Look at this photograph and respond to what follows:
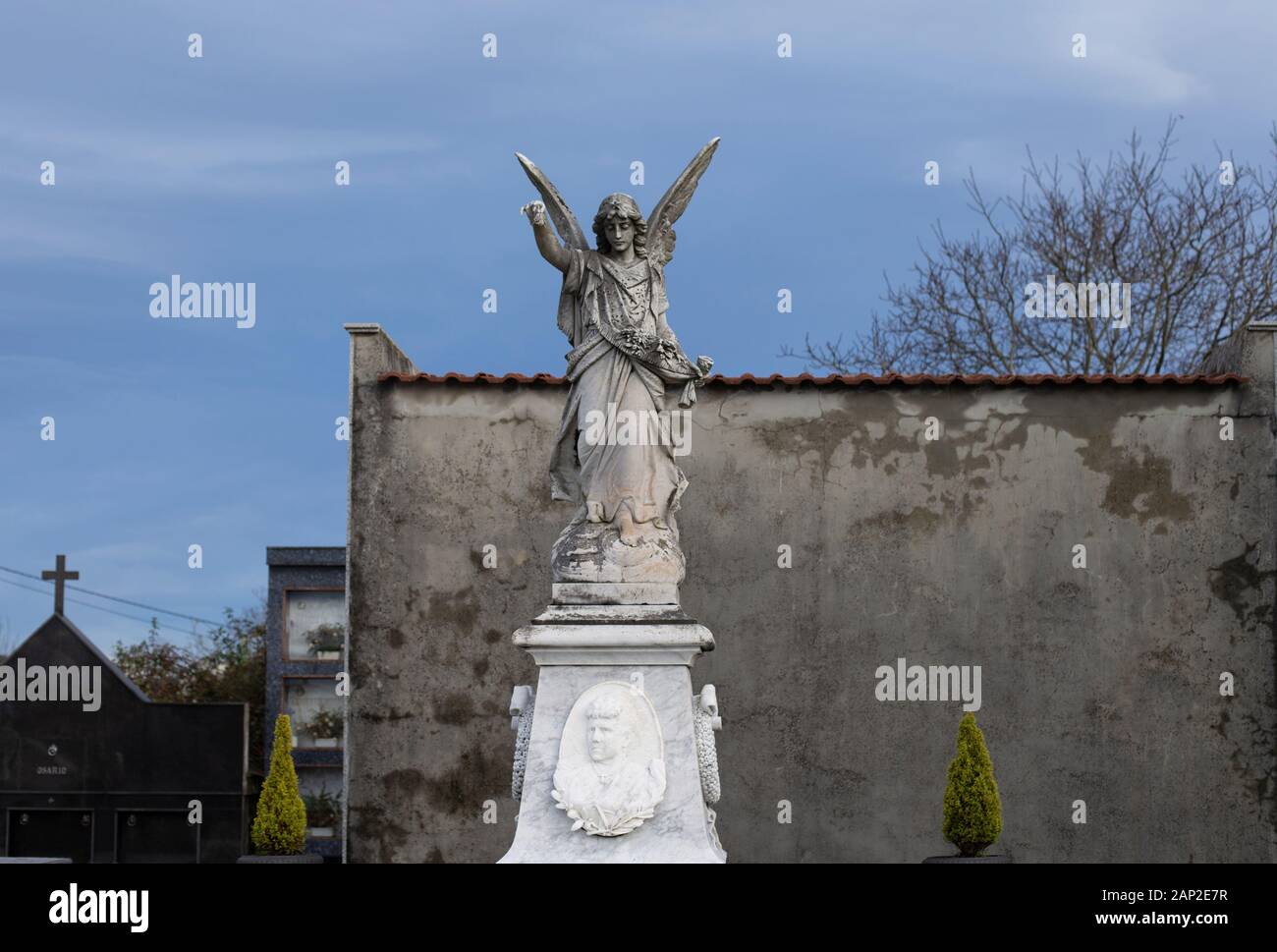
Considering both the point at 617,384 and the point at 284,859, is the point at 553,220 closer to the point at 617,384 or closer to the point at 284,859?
the point at 617,384

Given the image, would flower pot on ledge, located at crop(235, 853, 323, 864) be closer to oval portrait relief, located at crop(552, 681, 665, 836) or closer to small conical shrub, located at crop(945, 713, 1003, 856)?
small conical shrub, located at crop(945, 713, 1003, 856)

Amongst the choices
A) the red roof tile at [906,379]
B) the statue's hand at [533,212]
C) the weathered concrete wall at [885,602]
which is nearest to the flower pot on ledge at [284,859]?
the weathered concrete wall at [885,602]

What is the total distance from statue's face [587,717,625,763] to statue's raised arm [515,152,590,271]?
2.62 m

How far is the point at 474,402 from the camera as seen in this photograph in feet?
50.8

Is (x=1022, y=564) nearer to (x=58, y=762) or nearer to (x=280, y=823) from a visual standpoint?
(x=280, y=823)

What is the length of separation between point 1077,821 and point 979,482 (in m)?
3.06

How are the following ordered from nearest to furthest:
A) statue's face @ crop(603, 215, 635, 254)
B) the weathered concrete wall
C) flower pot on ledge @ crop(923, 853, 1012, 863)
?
statue's face @ crop(603, 215, 635, 254) → flower pot on ledge @ crop(923, 853, 1012, 863) → the weathered concrete wall

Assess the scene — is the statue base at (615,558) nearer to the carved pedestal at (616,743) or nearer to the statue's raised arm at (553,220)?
the carved pedestal at (616,743)

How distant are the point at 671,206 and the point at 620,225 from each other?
1.11 ft

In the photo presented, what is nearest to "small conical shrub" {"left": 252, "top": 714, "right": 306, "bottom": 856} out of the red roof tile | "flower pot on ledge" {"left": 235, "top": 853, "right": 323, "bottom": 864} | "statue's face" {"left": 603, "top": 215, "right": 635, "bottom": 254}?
"flower pot on ledge" {"left": 235, "top": 853, "right": 323, "bottom": 864}

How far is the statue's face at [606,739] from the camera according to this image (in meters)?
8.59

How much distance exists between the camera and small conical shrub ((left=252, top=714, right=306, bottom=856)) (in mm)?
14320

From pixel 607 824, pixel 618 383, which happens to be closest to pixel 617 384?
pixel 618 383
